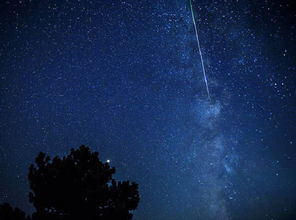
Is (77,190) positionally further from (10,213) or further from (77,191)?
(10,213)

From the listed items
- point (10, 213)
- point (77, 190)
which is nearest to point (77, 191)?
point (77, 190)

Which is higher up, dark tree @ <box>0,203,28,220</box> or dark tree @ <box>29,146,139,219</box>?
dark tree @ <box>29,146,139,219</box>

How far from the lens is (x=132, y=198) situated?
7500 mm

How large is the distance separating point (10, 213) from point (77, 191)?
5.97ft

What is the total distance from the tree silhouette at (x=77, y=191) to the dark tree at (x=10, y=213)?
0.36 m

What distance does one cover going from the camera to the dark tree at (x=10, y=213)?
6.19 metres

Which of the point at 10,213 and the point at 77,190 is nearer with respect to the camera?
the point at 10,213

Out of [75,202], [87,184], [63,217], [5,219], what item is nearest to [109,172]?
[87,184]

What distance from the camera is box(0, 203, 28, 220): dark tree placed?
20.3 feet

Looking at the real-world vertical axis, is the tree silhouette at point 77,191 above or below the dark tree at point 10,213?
above

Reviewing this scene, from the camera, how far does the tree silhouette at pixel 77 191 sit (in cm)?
676

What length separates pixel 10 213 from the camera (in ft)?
20.5

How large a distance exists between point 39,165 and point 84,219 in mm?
2227

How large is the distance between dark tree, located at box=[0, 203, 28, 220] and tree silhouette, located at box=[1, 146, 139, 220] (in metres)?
0.36
